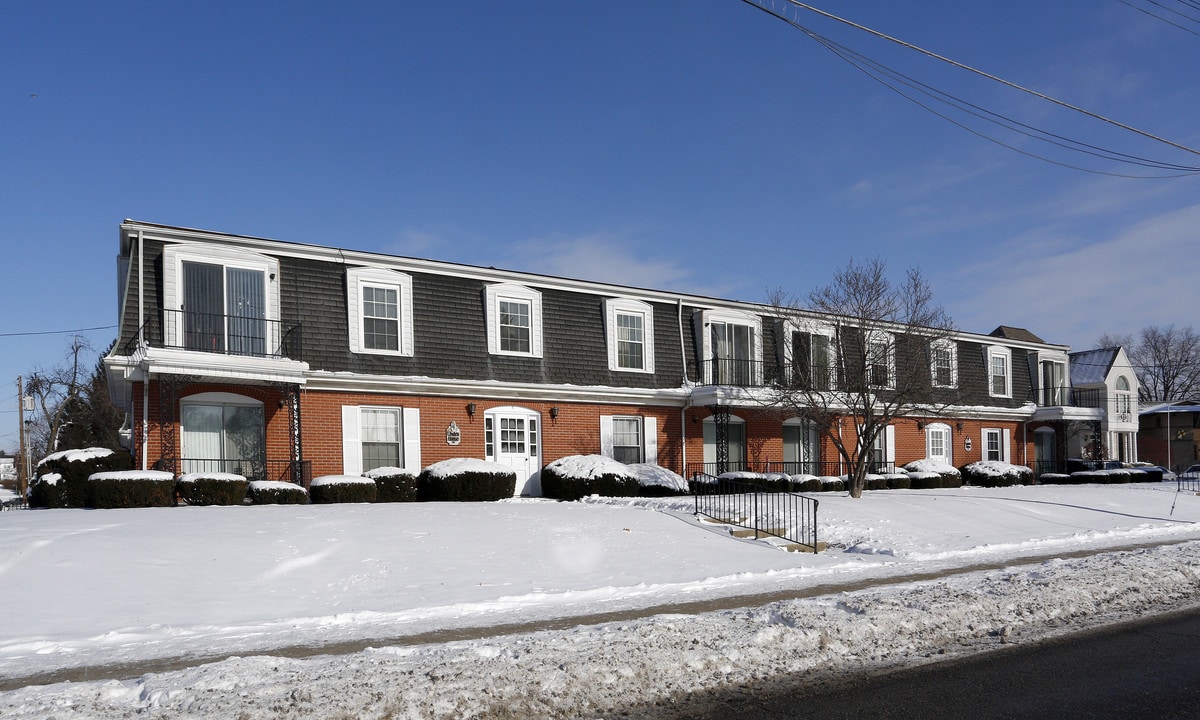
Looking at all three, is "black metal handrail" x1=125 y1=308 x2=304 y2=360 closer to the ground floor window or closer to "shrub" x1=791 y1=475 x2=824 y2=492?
the ground floor window

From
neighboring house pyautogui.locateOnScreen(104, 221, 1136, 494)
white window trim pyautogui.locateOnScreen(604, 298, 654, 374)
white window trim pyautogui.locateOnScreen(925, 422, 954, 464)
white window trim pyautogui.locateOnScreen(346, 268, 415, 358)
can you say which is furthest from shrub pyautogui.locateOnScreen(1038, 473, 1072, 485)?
white window trim pyautogui.locateOnScreen(346, 268, 415, 358)

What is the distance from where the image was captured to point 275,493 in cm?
1725

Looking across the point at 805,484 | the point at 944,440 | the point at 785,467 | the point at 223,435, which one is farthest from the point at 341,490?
the point at 944,440

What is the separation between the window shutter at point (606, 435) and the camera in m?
24.2

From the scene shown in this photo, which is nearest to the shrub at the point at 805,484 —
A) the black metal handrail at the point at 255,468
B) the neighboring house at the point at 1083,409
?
→ the black metal handrail at the point at 255,468

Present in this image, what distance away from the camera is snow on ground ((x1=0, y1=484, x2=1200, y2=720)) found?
632 centimetres

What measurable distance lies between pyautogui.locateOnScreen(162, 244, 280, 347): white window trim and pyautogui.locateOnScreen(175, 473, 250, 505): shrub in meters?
3.45

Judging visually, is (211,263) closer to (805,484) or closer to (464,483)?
(464,483)

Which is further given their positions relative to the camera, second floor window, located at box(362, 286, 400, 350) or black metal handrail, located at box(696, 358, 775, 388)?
black metal handrail, located at box(696, 358, 775, 388)

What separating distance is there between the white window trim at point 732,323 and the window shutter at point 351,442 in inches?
409

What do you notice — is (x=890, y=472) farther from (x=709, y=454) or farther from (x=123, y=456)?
(x=123, y=456)

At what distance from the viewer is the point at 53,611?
9.32 m

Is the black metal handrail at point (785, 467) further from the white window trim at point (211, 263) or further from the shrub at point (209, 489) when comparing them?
the shrub at point (209, 489)

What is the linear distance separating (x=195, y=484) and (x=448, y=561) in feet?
22.8
